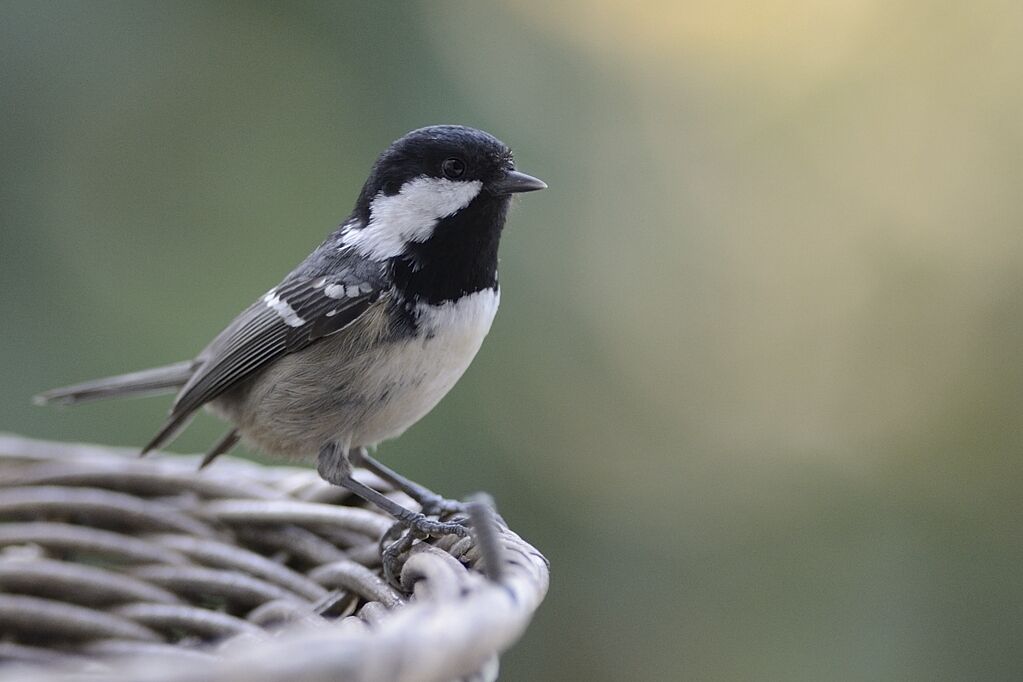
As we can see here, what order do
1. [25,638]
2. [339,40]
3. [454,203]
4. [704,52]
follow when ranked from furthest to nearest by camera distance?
[704,52] < [339,40] < [454,203] < [25,638]

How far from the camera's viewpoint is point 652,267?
2273mm

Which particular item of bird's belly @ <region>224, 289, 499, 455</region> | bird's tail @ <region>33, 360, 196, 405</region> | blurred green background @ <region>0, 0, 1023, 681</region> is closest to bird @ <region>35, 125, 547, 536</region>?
bird's belly @ <region>224, 289, 499, 455</region>

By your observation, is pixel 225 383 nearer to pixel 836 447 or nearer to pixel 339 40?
pixel 339 40

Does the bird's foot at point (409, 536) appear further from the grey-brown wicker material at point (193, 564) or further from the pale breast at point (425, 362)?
the pale breast at point (425, 362)

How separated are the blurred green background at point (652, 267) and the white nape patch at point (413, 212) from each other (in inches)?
26.8

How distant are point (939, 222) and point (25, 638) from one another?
187 cm

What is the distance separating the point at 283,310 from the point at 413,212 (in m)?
0.23

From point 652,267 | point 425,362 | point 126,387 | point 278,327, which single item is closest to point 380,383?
point 425,362

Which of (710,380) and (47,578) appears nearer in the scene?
(47,578)

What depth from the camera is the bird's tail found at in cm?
158

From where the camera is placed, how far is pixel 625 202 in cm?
227

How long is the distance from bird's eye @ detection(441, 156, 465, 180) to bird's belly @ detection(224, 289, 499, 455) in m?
0.15

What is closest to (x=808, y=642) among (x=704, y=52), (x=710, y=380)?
(x=710, y=380)

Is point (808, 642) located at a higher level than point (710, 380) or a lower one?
lower
